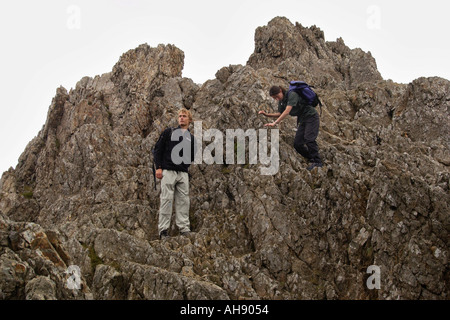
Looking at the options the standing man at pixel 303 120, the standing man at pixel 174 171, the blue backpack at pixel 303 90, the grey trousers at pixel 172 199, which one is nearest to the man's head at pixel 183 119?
the standing man at pixel 174 171

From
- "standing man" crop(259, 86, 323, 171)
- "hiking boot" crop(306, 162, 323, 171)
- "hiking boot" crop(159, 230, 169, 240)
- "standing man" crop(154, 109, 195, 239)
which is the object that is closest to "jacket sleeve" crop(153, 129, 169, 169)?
"standing man" crop(154, 109, 195, 239)

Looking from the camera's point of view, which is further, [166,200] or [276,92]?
[276,92]

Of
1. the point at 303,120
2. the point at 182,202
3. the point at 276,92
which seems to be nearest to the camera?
the point at 182,202

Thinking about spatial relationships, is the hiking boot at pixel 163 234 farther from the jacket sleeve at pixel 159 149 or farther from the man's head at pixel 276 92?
the man's head at pixel 276 92

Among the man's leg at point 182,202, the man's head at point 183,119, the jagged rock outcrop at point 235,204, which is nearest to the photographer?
the jagged rock outcrop at point 235,204

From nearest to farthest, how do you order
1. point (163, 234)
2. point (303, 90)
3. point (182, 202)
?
point (163, 234)
point (182, 202)
point (303, 90)

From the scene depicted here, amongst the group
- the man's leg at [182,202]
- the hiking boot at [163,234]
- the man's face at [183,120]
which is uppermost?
the man's face at [183,120]

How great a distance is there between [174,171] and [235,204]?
3.09 metres

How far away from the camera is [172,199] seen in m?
16.2

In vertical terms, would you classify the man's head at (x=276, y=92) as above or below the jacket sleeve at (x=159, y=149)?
above

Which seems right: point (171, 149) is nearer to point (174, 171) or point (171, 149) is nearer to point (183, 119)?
point (174, 171)

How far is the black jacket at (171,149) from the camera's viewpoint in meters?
16.2

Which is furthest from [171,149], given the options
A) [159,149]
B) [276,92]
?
[276,92]
